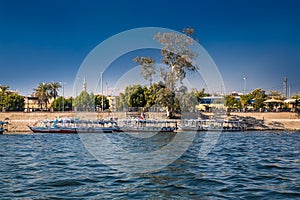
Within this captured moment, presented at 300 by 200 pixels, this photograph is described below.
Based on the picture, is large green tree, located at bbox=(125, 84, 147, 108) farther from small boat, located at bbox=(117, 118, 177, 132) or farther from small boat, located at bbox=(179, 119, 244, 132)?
small boat, located at bbox=(179, 119, 244, 132)

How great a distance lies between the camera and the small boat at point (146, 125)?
161 ft

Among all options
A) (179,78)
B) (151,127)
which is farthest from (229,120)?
(151,127)

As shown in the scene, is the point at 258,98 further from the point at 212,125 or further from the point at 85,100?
the point at 85,100

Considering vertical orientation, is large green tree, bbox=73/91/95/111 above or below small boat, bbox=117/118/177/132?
above

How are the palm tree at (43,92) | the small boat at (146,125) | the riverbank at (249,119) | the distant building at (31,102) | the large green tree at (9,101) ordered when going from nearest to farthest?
the small boat at (146,125) → the riverbank at (249,119) → the large green tree at (9,101) → the palm tree at (43,92) → the distant building at (31,102)

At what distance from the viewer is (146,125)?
53625 mm

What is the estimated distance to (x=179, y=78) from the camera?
5394 centimetres

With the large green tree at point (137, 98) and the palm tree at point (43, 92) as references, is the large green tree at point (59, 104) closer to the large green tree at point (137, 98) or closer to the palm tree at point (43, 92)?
the palm tree at point (43, 92)

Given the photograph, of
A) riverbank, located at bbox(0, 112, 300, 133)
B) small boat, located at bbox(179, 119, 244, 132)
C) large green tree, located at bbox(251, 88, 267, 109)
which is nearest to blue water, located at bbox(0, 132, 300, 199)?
small boat, located at bbox(179, 119, 244, 132)

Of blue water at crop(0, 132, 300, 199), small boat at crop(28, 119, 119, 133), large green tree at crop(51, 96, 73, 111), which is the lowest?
blue water at crop(0, 132, 300, 199)

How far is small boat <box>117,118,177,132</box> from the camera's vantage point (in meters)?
49.0

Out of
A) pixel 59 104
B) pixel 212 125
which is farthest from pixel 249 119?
pixel 59 104

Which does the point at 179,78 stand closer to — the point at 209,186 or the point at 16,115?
the point at 16,115

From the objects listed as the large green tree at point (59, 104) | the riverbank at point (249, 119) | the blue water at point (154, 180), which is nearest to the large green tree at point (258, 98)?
the riverbank at point (249, 119)
